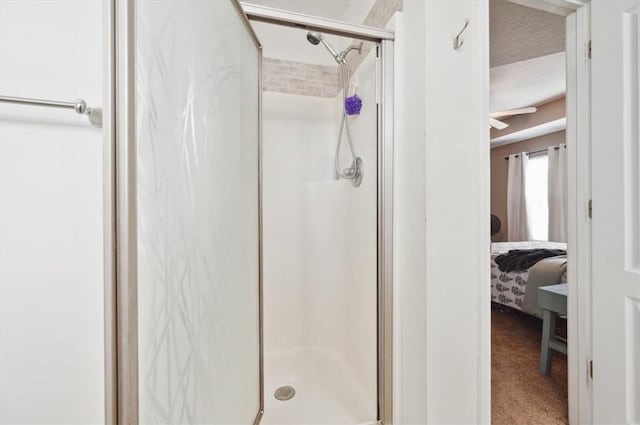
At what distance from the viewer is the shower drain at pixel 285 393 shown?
1560 mm

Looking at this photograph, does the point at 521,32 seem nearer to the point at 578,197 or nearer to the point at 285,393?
the point at 578,197

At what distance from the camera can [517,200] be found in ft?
13.9

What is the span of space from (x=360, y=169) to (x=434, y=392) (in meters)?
1.12

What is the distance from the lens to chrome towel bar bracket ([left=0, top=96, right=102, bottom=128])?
18.4 inches

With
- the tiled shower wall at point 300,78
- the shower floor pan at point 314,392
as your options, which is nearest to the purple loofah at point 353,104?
the tiled shower wall at point 300,78

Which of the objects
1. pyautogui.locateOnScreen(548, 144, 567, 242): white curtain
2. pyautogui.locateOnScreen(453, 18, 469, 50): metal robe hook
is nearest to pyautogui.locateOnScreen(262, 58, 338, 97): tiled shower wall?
pyautogui.locateOnScreen(453, 18, 469, 50): metal robe hook

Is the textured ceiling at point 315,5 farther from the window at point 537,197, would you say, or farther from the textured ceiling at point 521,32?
the window at point 537,197

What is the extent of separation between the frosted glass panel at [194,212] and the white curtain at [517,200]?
4.45 metres

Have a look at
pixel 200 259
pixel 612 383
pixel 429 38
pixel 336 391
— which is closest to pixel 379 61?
pixel 429 38

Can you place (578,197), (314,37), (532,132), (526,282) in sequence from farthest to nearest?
(532,132) < (526,282) < (314,37) < (578,197)

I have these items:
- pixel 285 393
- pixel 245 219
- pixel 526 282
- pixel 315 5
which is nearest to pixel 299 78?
pixel 315 5

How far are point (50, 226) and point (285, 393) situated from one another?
154cm

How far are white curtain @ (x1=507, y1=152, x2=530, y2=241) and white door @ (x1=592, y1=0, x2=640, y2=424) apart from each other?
11.5ft

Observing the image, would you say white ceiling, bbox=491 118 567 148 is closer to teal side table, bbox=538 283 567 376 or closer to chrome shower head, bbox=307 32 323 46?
teal side table, bbox=538 283 567 376
